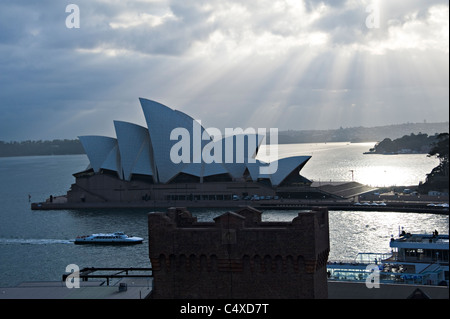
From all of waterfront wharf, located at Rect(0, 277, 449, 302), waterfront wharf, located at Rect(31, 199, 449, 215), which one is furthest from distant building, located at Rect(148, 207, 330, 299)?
waterfront wharf, located at Rect(31, 199, 449, 215)

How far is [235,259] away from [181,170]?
181ft

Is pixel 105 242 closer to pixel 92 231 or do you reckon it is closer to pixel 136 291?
pixel 92 231

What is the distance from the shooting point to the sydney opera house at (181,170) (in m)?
65.2

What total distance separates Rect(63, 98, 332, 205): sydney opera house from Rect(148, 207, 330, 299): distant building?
52.6m

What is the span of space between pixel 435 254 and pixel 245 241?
1366 centimetres

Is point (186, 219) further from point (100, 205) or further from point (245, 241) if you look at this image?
point (100, 205)

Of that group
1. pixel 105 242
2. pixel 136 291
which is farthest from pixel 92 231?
pixel 136 291

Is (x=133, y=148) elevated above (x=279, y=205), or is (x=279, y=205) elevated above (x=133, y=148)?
(x=133, y=148)

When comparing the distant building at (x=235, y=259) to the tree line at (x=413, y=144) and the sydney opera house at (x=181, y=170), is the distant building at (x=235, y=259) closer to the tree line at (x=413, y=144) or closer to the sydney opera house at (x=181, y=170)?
the sydney opera house at (x=181, y=170)

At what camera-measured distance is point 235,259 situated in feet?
36.5

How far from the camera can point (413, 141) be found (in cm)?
18738

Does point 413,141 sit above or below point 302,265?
above

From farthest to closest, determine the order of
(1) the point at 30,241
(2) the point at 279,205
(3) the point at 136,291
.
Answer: (2) the point at 279,205 < (1) the point at 30,241 < (3) the point at 136,291
